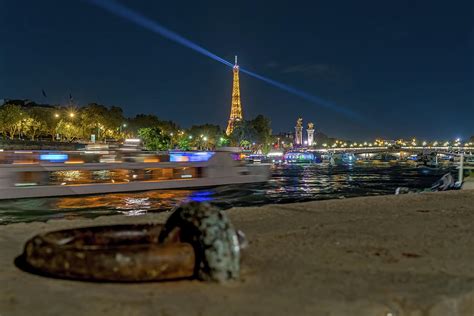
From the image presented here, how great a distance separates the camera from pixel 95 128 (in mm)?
118125

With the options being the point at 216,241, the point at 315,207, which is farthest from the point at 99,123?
the point at 216,241

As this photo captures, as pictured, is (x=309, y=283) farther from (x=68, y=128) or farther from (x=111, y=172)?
(x=68, y=128)

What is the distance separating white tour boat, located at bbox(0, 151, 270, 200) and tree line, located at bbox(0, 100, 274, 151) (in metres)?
66.2

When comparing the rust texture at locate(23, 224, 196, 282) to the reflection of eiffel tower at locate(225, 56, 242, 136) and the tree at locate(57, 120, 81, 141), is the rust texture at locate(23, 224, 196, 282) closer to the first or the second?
the tree at locate(57, 120, 81, 141)

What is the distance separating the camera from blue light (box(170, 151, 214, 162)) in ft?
117

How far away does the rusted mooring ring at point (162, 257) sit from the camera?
5727 mm

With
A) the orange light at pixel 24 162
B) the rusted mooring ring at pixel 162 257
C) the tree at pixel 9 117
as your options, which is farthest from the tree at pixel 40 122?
the rusted mooring ring at pixel 162 257

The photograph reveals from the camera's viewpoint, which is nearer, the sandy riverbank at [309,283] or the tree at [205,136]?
the sandy riverbank at [309,283]

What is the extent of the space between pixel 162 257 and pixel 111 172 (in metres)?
26.9

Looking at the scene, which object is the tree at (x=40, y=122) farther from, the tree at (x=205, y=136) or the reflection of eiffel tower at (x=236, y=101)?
the reflection of eiffel tower at (x=236, y=101)

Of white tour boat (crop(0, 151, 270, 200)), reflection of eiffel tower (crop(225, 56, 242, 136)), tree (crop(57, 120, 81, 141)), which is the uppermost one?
reflection of eiffel tower (crop(225, 56, 242, 136))

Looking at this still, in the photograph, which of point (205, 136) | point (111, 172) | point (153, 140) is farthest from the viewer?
point (205, 136)

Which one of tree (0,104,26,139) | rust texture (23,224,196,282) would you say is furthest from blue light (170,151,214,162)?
tree (0,104,26,139)

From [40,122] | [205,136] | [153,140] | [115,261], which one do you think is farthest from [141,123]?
[115,261]
